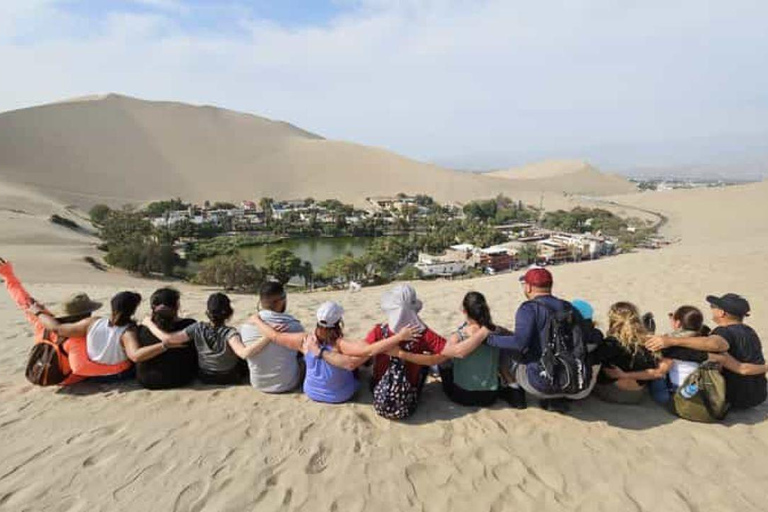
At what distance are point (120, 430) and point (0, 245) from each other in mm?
26468

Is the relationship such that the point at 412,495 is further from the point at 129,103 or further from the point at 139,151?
the point at 129,103

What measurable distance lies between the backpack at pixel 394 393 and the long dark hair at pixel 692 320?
222 centimetres

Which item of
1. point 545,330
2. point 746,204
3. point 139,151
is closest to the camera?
point 545,330

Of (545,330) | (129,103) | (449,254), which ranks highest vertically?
(129,103)

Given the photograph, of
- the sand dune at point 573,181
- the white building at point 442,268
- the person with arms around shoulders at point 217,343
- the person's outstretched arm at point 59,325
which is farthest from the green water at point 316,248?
the sand dune at point 573,181

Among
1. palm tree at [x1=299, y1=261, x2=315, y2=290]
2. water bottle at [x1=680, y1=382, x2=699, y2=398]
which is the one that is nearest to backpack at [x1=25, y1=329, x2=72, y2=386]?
water bottle at [x1=680, y1=382, x2=699, y2=398]

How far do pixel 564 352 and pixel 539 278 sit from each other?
0.55 metres

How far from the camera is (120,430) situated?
333 cm

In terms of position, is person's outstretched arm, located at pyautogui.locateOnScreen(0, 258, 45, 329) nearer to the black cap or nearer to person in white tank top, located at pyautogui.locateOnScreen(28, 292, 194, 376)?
person in white tank top, located at pyautogui.locateOnScreen(28, 292, 194, 376)

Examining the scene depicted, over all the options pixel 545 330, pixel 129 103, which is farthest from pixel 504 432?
pixel 129 103

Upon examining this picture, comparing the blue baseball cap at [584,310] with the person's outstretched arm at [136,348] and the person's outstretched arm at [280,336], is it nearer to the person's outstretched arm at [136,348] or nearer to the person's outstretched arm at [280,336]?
the person's outstretched arm at [280,336]

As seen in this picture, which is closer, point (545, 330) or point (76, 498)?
point (76, 498)

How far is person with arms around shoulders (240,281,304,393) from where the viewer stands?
3604 millimetres

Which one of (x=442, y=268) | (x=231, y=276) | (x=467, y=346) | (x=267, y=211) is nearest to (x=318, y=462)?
(x=467, y=346)
